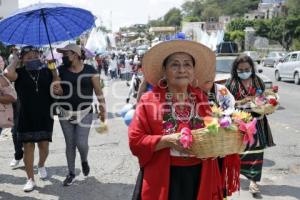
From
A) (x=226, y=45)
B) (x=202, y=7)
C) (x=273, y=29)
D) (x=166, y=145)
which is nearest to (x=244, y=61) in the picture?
(x=166, y=145)

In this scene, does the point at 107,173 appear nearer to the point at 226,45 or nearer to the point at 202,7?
the point at 226,45

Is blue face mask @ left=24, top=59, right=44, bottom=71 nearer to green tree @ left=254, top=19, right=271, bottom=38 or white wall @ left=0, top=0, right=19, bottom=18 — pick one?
white wall @ left=0, top=0, right=19, bottom=18

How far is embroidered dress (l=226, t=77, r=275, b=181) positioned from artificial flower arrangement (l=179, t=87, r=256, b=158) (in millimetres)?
2600

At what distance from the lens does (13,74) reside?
525cm

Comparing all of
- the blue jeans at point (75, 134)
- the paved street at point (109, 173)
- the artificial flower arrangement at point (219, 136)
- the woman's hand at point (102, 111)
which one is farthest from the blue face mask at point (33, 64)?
the artificial flower arrangement at point (219, 136)

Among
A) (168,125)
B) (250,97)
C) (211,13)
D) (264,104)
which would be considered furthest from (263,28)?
Answer: (168,125)

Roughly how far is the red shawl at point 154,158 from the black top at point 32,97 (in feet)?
9.76

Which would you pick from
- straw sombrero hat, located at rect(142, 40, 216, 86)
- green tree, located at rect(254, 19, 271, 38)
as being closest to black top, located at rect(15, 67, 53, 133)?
straw sombrero hat, located at rect(142, 40, 216, 86)

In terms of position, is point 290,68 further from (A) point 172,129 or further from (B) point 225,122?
(B) point 225,122

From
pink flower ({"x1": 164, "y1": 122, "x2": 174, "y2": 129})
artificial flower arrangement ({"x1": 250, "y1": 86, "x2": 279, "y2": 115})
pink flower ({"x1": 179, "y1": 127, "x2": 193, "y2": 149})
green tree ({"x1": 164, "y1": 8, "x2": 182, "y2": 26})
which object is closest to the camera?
pink flower ({"x1": 179, "y1": 127, "x2": 193, "y2": 149})

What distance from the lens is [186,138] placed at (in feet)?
8.06

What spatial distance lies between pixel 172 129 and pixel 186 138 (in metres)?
0.27

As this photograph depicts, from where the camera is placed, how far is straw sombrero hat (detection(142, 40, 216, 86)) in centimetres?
287

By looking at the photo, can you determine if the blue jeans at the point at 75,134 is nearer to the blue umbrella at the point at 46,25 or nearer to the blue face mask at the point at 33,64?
the blue face mask at the point at 33,64
